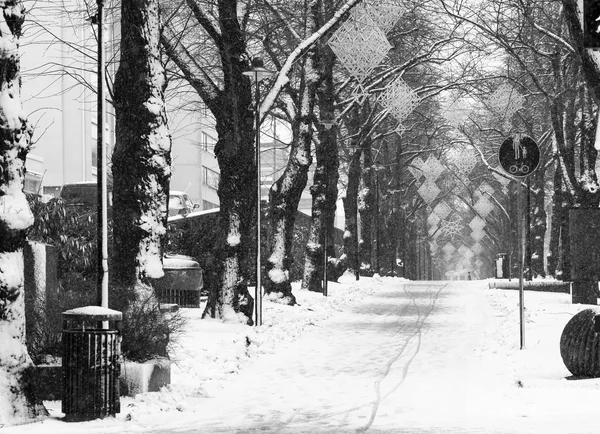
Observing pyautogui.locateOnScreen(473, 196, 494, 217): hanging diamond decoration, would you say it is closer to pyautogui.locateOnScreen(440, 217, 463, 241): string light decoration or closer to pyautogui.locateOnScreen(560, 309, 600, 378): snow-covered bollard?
pyautogui.locateOnScreen(440, 217, 463, 241): string light decoration

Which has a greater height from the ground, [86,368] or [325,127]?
[325,127]

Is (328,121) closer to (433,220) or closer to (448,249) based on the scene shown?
(433,220)

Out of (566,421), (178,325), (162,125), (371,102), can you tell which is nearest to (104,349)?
(178,325)

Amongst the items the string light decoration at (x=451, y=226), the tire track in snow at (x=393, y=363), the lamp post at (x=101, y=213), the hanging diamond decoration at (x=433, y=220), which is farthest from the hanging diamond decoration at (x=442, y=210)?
the lamp post at (x=101, y=213)

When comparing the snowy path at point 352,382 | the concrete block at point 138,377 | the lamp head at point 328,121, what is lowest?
the snowy path at point 352,382

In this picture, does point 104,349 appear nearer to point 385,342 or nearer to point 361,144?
point 385,342

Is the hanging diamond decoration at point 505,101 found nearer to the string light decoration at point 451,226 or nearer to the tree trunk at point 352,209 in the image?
the tree trunk at point 352,209

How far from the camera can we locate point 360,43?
25188mm

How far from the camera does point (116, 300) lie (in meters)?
14.7

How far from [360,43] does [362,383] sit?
13.1 metres

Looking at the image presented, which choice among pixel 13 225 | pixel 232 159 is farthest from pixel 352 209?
pixel 13 225

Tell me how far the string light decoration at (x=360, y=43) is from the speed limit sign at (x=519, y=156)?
861cm

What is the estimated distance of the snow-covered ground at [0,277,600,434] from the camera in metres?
10.5

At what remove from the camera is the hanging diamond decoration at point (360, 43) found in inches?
990
